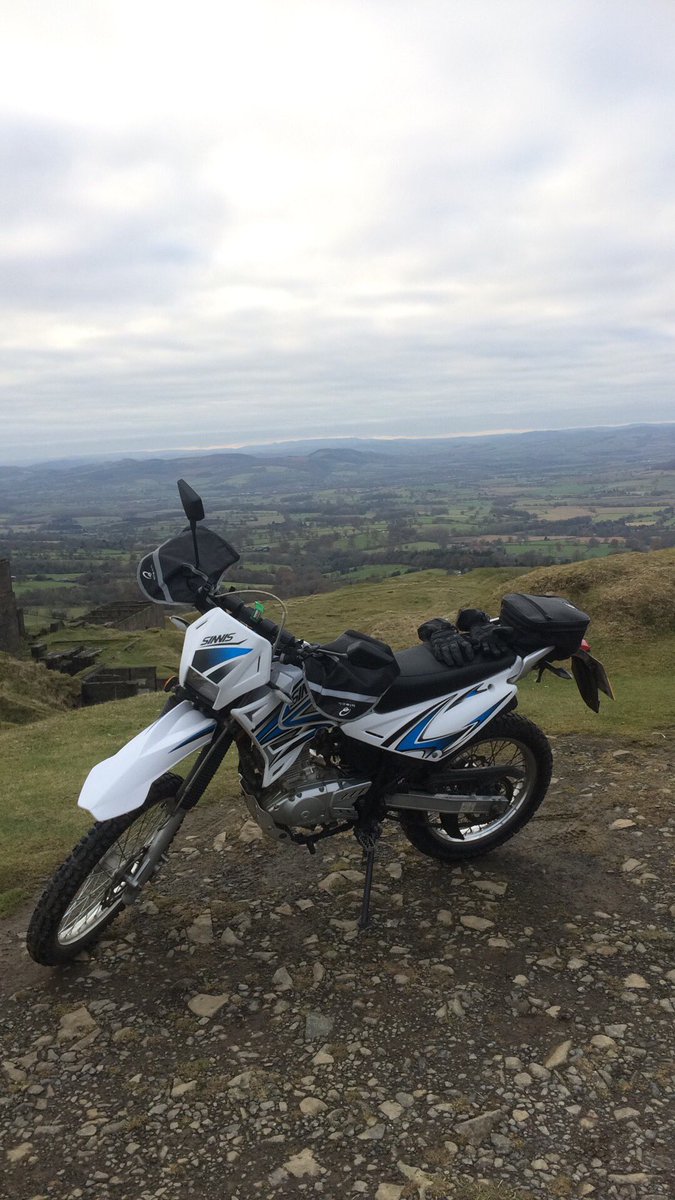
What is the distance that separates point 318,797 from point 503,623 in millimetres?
1807

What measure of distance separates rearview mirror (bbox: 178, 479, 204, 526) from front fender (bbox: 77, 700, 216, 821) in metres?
1.10

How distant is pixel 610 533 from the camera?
A: 2938 inches

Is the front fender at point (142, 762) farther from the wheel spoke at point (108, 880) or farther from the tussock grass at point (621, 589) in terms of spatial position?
the tussock grass at point (621, 589)

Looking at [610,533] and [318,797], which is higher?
[318,797]

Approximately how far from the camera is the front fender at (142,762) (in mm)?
4137

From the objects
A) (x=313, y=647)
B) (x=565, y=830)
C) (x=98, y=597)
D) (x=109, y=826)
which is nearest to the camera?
(x=109, y=826)

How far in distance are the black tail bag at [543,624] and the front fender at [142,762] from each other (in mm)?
2180

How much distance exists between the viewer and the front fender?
13.6ft

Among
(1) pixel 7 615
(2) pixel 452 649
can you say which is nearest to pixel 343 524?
(1) pixel 7 615

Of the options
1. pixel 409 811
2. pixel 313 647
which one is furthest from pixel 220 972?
pixel 313 647

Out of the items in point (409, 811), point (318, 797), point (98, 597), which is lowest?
point (98, 597)

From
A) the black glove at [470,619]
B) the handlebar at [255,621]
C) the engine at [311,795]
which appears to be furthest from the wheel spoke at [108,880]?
the black glove at [470,619]

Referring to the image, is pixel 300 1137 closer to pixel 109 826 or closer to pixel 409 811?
pixel 109 826

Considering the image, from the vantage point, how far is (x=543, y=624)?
5184 mm
